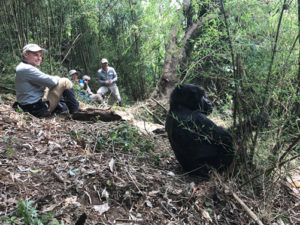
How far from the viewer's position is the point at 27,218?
5.43 feet

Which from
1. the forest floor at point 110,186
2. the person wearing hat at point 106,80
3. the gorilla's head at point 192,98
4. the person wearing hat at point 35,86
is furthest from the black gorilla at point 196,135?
the person wearing hat at point 106,80

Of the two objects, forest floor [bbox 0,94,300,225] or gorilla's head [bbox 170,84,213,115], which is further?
gorilla's head [bbox 170,84,213,115]

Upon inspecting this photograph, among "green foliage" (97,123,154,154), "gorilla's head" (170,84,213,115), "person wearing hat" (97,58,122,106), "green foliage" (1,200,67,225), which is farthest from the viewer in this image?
"person wearing hat" (97,58,122,106)

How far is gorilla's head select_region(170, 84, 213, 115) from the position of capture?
2908 millimetres

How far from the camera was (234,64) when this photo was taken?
2.41 meters

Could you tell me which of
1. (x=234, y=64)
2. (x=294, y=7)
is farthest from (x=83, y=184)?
(x=294, y=7)

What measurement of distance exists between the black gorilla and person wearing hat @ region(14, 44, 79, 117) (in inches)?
90.3

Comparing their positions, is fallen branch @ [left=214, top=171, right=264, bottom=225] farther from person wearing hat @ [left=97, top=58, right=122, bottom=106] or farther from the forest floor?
person wearing hat @ [left=97, top=58, right=122, bottom=106]

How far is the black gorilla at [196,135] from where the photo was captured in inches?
109

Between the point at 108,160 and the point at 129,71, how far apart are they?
889 centimetres

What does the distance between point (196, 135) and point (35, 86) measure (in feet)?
9.24

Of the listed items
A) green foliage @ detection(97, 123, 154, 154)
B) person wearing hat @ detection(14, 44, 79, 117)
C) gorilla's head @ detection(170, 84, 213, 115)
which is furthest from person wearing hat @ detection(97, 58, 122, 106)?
gorilla's head @ detection(170, 84, 213, 115)

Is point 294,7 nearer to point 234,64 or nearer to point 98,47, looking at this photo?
point 234,64

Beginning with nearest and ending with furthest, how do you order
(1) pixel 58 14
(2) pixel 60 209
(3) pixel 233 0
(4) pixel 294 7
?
(2) pixel 60 209
(4) pixel 294 7
(3) pixel 233 0
(1) pixel 58 14
